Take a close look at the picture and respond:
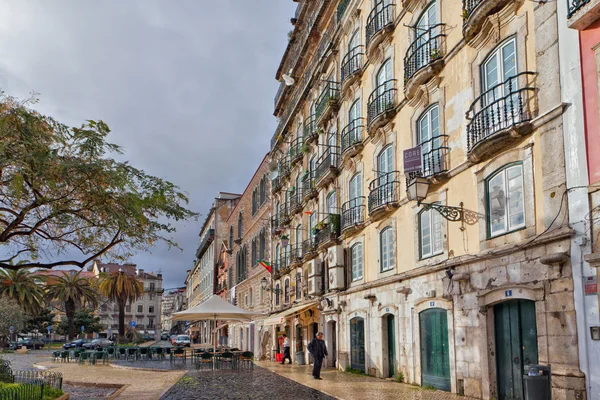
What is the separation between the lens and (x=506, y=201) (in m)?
13.3

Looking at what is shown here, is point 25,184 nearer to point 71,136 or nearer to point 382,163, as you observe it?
point 71,136

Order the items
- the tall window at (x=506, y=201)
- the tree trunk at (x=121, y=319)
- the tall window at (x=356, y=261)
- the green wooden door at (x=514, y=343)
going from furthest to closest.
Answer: the tree trunk at (x=121, y=319) → the tall window at (x=356, y=261) → the tall window at (x=506, y=201) → the green wooden door at (x=514, y=343)

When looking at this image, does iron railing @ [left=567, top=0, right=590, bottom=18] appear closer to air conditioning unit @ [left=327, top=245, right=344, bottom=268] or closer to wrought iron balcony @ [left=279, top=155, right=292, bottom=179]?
air conditioning unit @ [left=327, top=245, right=344, bottom=268]

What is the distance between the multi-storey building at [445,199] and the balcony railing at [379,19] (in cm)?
7

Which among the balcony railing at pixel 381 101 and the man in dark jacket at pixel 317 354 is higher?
the balcony railing at pixel 381 101

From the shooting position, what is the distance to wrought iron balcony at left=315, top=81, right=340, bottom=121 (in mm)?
26375

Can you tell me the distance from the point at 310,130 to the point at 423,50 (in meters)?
13.7

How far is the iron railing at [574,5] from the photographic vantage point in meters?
10.9

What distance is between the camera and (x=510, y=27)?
43.7ft

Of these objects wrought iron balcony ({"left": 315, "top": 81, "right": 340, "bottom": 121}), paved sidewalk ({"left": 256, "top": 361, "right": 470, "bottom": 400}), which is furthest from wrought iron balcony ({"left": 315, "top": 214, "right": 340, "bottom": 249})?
paved sidewalk ({"left": 256, "top": 361, "right": 470, "bottom": 400})

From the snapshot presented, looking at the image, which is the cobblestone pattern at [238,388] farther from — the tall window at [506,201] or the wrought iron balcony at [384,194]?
the wrought iron balcony at [384,194]

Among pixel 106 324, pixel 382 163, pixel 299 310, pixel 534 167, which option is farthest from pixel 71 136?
pixel 106 324

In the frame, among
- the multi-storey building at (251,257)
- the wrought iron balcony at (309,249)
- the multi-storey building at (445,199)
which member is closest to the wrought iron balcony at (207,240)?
the multi-storey building at (251,257)

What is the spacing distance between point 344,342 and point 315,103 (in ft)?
39.3
